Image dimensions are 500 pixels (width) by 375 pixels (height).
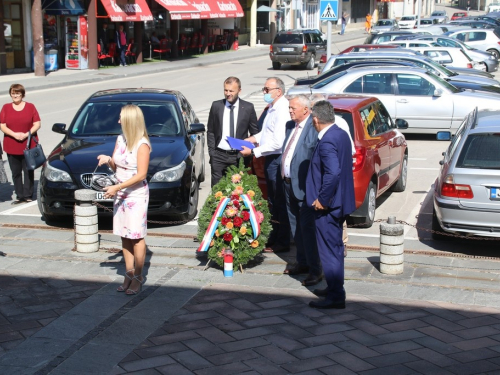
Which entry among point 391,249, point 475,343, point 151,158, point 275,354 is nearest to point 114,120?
point 151,158

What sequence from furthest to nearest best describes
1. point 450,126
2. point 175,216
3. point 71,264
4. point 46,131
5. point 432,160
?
point 46,131 < point 450,126 < point 432,160 < point 175,216 < point 71,264

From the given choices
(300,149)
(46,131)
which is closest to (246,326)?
(300,149)

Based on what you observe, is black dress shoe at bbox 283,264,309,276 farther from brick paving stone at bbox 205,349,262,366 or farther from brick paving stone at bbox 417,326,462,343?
brick paving stone at bbox 205,349,262,366

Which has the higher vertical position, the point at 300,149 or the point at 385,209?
the point at 300,149

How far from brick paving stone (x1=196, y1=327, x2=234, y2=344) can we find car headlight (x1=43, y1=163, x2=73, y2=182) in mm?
3897

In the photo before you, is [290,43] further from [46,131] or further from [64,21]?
[46,131]

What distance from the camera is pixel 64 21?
114 feet

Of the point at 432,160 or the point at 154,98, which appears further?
the point at 432,160

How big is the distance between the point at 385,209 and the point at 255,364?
5775 mm

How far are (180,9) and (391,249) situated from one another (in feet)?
116

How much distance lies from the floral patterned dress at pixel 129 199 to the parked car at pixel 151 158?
2.42 metres

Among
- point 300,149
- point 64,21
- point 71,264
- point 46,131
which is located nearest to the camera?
point 300,149

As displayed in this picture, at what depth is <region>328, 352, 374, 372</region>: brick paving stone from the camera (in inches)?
217

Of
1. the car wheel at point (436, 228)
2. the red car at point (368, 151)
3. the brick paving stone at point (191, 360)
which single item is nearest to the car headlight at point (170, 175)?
the red car at point (368, 151)
